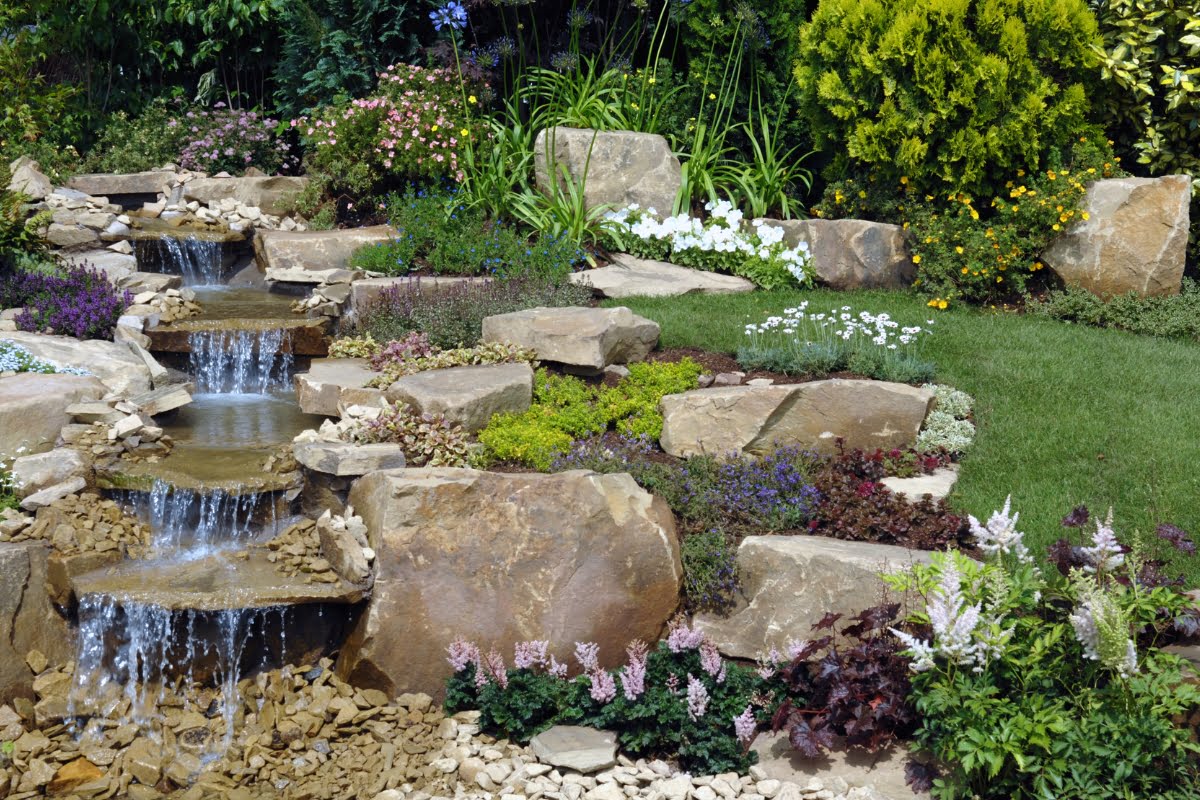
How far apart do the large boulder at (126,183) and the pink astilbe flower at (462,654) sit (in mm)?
7684

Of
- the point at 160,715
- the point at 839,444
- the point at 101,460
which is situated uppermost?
the point at 839,444

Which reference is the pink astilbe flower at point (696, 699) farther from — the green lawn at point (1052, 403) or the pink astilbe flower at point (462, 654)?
the green lawn at point (1052, 403)

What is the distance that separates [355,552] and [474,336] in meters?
2.78

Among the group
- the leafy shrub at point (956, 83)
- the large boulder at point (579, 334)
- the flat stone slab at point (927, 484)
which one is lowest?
the flat stone slab at point (927, 484)

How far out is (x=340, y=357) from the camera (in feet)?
27.2

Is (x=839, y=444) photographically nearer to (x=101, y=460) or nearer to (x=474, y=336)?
(x=474, y=336)

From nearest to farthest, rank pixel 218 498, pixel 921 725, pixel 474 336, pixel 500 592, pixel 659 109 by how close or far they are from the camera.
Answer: pixel 921 725 < pixel 500 592 < pixel 218 498 < pixel 474 336 < pixel 659 109

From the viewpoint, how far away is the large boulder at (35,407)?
22.0 feet

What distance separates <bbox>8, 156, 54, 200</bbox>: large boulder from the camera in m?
10.2

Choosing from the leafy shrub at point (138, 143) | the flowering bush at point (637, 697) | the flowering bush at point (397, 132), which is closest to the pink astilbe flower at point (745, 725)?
the flowering bush at point (637, 697)

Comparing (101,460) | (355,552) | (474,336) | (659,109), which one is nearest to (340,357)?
(474,336)

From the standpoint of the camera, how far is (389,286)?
8.76m

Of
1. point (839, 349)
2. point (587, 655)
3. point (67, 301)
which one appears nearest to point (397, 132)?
point (67, 301)

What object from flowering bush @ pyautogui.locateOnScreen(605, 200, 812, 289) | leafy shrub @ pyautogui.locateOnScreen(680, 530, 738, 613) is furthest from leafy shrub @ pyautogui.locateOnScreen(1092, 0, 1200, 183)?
leafy shrub @ pyautogui.locateOnScreen(680, 530, 738, 613)
